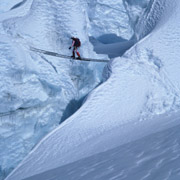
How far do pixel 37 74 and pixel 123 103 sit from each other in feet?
6.07

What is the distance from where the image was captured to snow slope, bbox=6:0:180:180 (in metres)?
1.97

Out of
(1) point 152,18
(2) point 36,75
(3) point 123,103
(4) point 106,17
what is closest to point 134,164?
(3) point 123,103

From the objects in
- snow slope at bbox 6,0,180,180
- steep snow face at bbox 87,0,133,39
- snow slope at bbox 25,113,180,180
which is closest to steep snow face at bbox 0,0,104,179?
snow slope at bbox 6,0,180,180

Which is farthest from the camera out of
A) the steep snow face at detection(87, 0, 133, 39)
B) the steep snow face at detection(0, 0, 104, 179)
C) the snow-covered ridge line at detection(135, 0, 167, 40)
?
the steep snow face at detection(87, 0, 133, 39)

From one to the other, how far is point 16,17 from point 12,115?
210 cm

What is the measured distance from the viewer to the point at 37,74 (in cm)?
379

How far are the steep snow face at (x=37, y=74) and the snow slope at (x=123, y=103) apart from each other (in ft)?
4.17

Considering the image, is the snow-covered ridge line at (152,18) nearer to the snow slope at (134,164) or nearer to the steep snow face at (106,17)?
the snow slope at (134,164)

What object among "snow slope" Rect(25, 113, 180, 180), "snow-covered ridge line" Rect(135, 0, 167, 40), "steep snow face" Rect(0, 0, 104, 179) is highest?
"snow-covered ridge line" Rect(135, 0, 167, 40)

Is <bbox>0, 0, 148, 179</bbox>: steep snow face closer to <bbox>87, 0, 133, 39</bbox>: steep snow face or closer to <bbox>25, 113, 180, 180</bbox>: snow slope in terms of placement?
<bbox>25, 113, 180, 180</bbox>: snow slope

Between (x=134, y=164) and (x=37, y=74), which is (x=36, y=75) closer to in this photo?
(x=37, y=74)

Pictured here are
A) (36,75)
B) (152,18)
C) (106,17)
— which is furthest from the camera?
(106,17)

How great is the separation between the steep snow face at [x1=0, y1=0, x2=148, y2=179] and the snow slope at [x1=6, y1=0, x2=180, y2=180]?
1.27 meters

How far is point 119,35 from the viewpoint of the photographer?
9328mm
